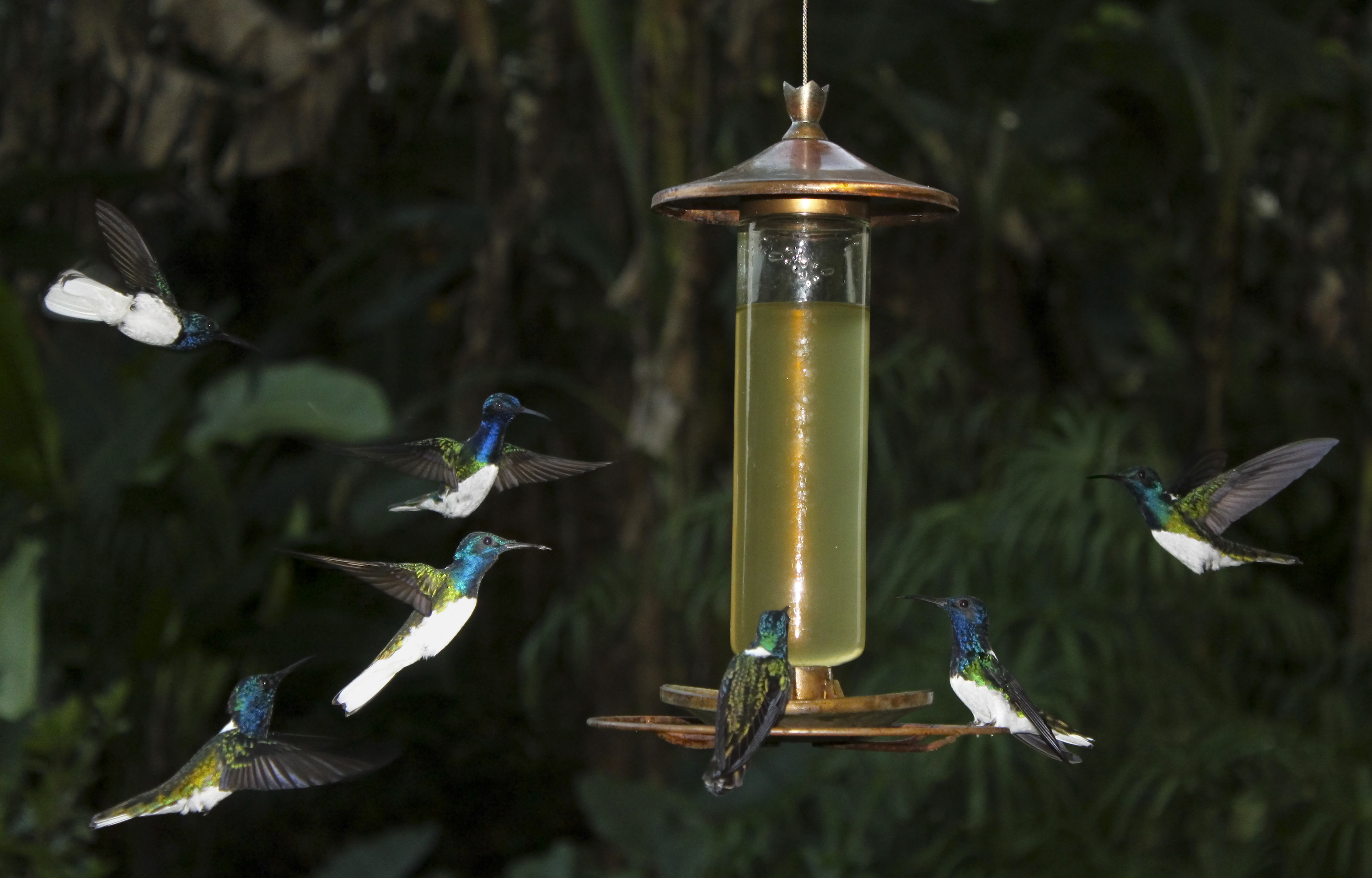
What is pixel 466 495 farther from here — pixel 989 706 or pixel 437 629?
pixel 989 706

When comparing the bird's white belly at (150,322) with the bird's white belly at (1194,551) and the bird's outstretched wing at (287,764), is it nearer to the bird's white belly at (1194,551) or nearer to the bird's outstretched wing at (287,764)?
the bird's outstretched wing at (287,764)

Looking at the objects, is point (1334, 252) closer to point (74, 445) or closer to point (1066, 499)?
point (1066, 499)

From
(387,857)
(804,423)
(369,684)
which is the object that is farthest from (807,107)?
(387,857)

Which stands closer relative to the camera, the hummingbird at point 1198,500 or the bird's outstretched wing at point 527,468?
the bird's outstretched wing at point 527,468

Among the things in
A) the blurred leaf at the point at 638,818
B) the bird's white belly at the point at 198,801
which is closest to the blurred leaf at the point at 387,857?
the blurred leaf at the point at 638,818

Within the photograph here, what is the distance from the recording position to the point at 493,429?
1.74m

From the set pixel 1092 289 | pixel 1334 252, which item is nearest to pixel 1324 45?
pixel 1334 252

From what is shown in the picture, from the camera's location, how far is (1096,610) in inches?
164

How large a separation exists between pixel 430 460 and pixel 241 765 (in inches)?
16.1

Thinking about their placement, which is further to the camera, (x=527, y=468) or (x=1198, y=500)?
(x=1198, y=500)

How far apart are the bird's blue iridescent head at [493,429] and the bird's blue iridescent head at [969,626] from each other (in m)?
0.55

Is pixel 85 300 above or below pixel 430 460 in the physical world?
above

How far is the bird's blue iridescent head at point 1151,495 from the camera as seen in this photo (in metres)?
1.92

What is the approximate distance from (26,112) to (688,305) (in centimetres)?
345
